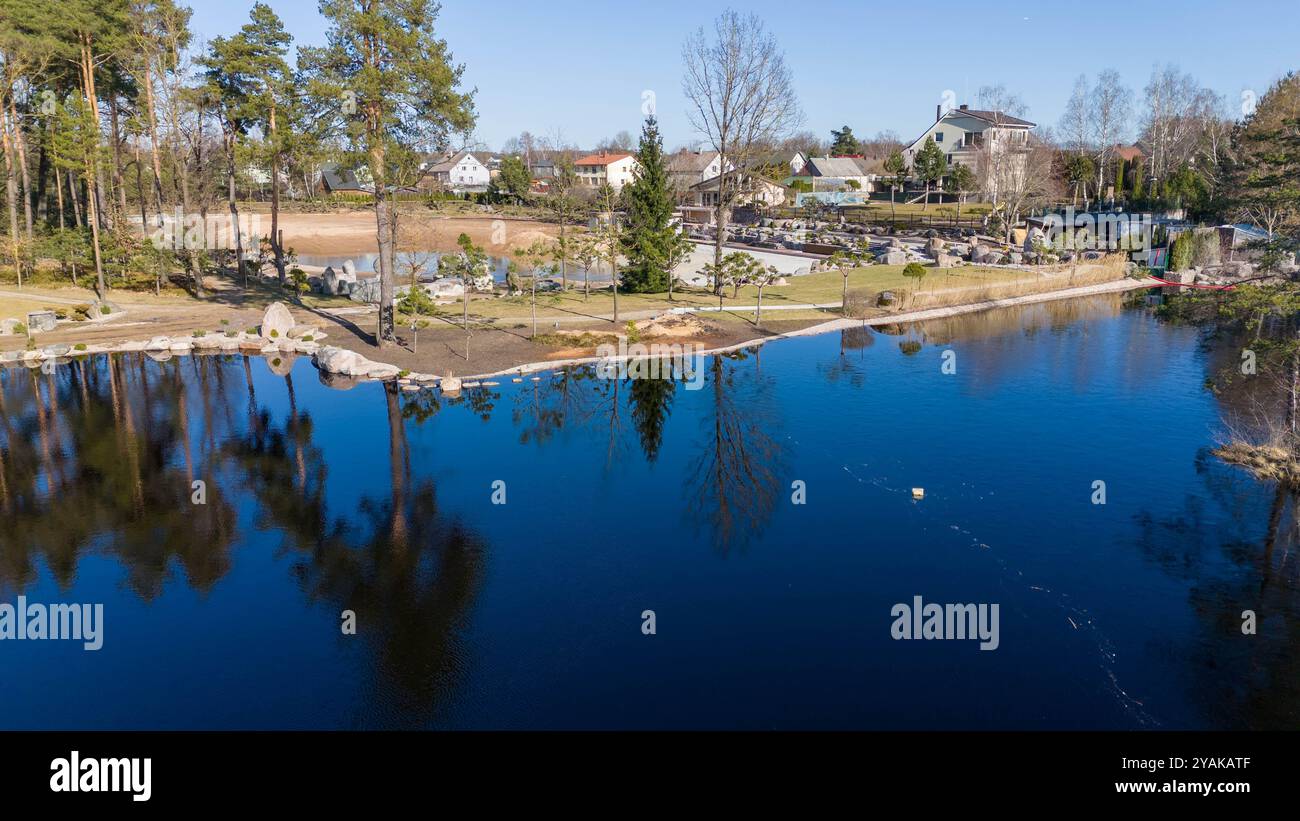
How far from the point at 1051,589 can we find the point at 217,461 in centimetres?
2142

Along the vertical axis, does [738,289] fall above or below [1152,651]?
above

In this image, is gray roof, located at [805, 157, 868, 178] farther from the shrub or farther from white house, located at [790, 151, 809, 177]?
the shrub

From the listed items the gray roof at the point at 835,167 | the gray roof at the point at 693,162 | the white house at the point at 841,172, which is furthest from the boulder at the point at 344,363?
the gray roof at the point at 693,162

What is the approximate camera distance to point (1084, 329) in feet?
142

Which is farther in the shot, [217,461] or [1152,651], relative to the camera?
[217,461]

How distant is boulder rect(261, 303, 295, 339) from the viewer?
37.8 m

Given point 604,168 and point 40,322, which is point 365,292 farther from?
point 604,168

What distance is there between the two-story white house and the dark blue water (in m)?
72.8

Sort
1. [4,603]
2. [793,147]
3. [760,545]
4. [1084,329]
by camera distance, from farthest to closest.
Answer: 1. [793,147]
2. [1084,329]
3. [760,545]
4. [4,603]

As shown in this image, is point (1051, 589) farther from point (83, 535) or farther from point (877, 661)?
point (83, 535)

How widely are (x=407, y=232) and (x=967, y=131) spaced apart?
65.3 meters

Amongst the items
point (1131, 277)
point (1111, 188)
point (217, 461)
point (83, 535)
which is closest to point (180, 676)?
point (83, 535)

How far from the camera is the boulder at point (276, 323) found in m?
37.8
